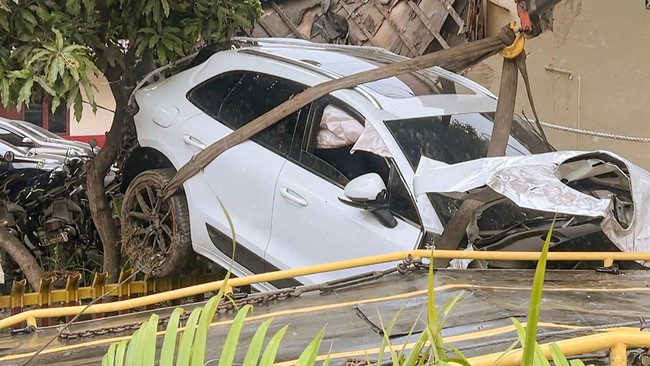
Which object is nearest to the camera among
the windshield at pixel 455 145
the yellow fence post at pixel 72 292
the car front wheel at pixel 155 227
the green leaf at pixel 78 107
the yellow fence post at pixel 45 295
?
the windshield at pixel 455 145

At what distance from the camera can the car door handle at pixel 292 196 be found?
4.33 m

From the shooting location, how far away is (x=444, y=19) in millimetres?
9312

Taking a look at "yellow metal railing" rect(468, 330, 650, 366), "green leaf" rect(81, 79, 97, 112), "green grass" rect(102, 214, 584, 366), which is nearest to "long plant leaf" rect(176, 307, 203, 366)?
"green grass" rect(102, 214, 584, 366)

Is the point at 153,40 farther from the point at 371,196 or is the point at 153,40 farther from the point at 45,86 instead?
the point at 371,196

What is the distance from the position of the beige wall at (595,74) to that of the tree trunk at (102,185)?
4419mm

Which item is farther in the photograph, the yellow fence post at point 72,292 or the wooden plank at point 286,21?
the wooden plank at point 286,21

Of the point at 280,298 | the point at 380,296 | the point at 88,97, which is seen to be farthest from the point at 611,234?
the point at 88,97

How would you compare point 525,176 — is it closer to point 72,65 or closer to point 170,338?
point 170,338

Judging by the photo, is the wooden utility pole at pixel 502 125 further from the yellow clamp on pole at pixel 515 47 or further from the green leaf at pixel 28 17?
the green leaf at pixel 28 17

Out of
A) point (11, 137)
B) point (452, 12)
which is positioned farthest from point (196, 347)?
point (452, 12)

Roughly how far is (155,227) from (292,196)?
147 cm

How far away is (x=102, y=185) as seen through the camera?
5.95 meters

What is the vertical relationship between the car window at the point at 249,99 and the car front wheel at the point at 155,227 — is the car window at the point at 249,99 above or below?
above

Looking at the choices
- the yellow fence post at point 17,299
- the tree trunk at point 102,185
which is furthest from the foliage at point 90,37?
the yellow fence post at point 17,299
